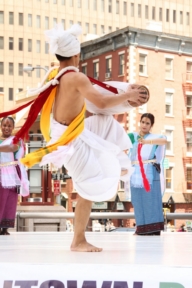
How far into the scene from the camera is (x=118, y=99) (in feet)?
19.5

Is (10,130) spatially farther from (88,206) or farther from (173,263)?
(173,263)

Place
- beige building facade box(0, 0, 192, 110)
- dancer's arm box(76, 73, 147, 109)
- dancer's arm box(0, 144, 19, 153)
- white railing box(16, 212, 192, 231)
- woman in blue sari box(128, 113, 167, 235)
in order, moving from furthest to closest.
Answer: beige building facade box(0, 0, 192, 110) < white railing box(16, 212, 192, 231) < woman in blue sari box(128, 113, 167, 235) < dancer's arm box(0, 144, 19, 153) < dancer's arm box(76, 73, 147, 109)

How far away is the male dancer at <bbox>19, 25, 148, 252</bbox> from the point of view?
19.6 feet

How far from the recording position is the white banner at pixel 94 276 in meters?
4.20

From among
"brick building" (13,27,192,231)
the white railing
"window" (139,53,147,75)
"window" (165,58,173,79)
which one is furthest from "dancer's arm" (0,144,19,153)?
"window" (165,58,173,79)

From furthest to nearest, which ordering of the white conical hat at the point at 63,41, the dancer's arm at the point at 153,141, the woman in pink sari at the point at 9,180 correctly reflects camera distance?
the woman in pink sari at the point at 9,180 → the dancer's arm at the point at 153,141 → the white conical hat at the point at 63,41

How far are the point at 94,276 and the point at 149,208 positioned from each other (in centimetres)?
592

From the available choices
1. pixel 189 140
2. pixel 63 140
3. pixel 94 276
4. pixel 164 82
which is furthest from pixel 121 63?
pixel 94 276

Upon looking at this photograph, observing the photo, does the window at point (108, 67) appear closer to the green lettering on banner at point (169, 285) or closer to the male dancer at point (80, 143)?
the male dancer at point (80, 143)

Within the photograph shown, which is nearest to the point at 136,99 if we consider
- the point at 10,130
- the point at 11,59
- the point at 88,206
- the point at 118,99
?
the point at 118,99

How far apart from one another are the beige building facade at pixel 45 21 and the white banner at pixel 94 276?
257ft

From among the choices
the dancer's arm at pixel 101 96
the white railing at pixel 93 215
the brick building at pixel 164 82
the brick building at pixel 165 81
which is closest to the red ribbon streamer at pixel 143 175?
the white railing at pixel 93 215

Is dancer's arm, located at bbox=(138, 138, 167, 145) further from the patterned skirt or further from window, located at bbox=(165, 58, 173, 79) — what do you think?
window, located at bbox=(165, 58, 173, 79)

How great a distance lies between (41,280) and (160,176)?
613 cm
